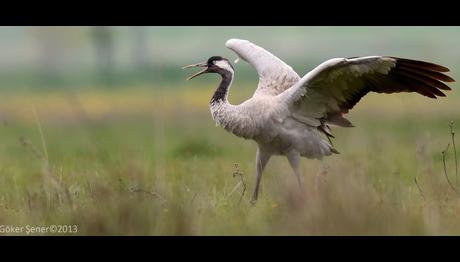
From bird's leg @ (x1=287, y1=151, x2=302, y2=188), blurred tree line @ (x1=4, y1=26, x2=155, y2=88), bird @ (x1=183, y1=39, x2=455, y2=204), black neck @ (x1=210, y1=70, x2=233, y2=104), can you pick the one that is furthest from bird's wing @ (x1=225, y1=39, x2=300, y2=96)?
blurred tree line @ (x1=4, y1=26, x2=155, y2=88)

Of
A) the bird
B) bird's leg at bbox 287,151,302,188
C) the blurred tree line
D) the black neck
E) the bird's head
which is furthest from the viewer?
the blurred tree line

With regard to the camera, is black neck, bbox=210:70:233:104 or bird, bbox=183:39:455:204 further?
black neck, bbox=210:70:233:104

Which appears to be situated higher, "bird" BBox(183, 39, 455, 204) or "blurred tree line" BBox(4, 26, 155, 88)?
"bird" BBox(183, 39, 455, 204)

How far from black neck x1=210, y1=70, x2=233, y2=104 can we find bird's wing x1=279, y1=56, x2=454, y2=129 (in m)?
0.62

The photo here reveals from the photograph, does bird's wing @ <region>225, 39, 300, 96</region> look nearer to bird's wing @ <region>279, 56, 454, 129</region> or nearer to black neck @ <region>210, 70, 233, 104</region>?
black neck @ <region>210, 70, 233, 104</region>

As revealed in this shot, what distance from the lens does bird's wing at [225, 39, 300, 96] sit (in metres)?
10.3

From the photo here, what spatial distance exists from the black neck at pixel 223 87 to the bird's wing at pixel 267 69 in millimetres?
433

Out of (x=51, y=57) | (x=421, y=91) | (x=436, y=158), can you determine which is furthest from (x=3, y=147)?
(x=51, y=57)

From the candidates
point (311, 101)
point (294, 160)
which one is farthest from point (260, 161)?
point (311, 101)

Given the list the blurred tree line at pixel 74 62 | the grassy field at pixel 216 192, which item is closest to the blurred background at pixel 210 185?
the grassy field at pixel 216 192

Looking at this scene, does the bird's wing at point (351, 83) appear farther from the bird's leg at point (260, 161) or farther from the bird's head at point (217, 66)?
the bird's head at point (217, 66)

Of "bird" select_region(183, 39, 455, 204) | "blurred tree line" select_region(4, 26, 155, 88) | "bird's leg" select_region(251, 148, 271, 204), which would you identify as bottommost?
"blurred tree line" select_region(4, 26, 155, 88)

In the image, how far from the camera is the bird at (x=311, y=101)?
30.0ft

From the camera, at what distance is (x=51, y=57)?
36.7m
